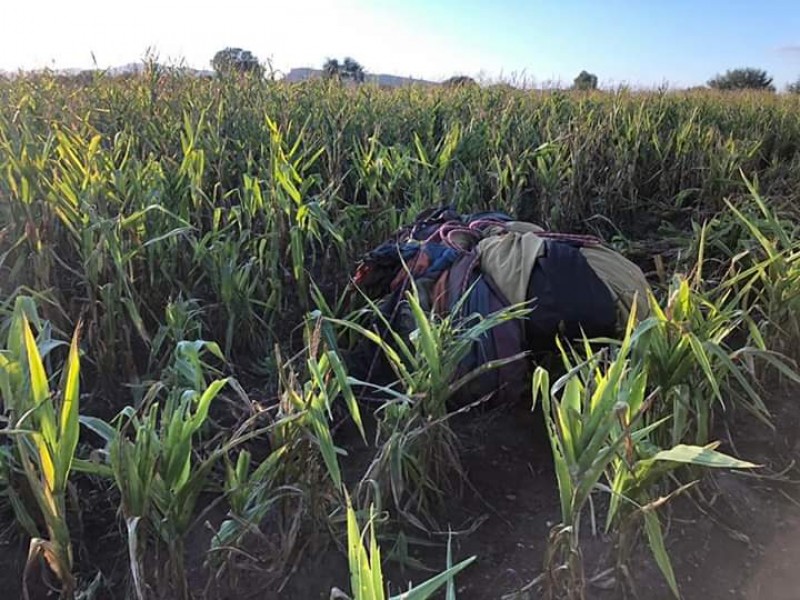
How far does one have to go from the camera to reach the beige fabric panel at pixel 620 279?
73.0 inches

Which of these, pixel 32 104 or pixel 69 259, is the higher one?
pixel 32 104

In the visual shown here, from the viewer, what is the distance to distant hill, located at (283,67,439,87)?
4.94 metres

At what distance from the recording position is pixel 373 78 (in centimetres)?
584

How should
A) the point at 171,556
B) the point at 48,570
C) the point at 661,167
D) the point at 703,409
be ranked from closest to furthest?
the point at 171,556 < the point at 48,570 < the point at 703,409 < the point at 661,167

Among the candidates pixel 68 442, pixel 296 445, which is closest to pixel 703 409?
pixel 296 445

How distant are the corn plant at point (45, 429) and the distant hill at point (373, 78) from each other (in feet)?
12.9

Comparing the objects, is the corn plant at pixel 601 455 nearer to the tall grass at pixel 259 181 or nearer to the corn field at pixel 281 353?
the corn field at pixel 281 353

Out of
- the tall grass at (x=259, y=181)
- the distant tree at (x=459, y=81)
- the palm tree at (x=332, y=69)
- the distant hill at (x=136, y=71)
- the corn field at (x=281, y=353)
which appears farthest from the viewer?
the distant tree at (x=459, y=81)

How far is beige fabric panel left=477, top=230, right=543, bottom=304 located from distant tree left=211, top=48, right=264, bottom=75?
2786 millimetres

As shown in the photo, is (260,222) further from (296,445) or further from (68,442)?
(68,442)

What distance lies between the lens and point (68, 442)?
3.28ft

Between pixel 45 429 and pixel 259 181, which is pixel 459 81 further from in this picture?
pixel 45 429

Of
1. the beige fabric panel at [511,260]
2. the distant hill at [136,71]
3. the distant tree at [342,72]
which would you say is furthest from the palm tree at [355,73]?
the beige fabric panel at [511,260]

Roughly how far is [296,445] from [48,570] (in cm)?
49
